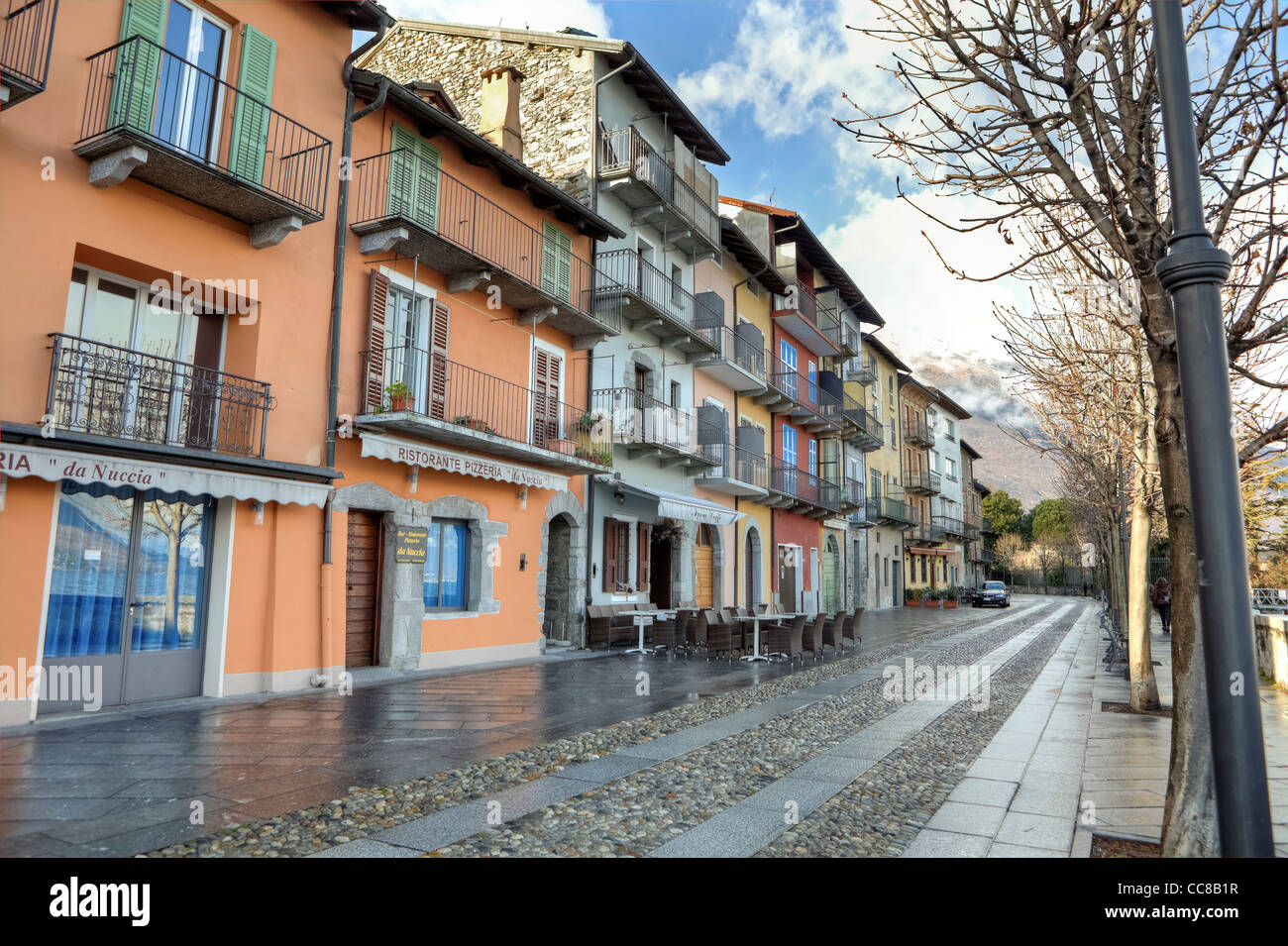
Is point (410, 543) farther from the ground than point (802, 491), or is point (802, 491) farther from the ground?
point (802, 491)

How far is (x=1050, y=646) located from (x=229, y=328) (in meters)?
17.9

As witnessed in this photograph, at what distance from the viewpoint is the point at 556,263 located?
14.9 m

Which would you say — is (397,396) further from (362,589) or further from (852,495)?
(852,495)

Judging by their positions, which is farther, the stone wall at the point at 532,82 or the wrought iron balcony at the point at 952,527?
the wrought iron balcony at the point at 952,527

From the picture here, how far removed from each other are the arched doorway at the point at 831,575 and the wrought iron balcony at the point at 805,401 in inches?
178

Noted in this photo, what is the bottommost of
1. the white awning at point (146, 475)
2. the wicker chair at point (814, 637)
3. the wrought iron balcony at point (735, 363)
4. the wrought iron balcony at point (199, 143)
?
the wicker chair at point (814, 637)

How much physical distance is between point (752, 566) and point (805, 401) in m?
6.22

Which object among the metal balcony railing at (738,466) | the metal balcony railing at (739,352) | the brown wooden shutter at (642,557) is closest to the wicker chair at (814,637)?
the brown wooden shutter at (642,557)

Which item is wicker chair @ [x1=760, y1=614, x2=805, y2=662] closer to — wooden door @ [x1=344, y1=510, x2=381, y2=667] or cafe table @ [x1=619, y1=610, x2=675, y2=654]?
cafe table @ [x1=619, y1=610, x2=675, y2=654]

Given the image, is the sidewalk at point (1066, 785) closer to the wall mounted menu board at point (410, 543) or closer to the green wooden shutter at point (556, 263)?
the wall mounted menu board at point (410, 543)

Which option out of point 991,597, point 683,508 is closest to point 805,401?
point 683,508

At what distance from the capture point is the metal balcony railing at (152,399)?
7.60m

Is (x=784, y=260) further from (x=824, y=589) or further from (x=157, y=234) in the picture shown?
(x=157, y=234)
